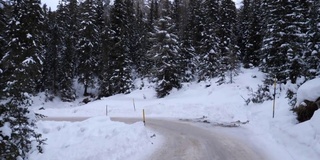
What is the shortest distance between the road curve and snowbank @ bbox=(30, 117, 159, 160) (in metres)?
0.72

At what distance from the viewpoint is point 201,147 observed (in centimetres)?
1159

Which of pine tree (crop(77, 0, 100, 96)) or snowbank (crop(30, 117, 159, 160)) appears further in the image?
pine tree (crop(77, 0, 100, 96))

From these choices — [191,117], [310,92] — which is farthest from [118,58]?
[310,92]

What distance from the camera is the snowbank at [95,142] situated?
10.4 m

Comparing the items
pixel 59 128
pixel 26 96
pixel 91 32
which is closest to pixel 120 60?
pixel 91 32

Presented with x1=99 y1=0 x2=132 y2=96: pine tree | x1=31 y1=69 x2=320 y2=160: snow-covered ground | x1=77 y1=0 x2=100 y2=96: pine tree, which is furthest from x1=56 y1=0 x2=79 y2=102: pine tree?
x1=31 y1=69 x2=320 y2=160: snow-covered ground

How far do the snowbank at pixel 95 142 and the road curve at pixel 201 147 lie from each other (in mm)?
717

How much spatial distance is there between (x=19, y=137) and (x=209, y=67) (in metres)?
34.7

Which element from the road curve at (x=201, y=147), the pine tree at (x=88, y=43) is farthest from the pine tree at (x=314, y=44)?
the pine tree at (x=88, y=43)

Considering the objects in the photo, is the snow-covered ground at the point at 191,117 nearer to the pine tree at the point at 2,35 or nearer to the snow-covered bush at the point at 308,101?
the snow-covered bush at the point at 308,101

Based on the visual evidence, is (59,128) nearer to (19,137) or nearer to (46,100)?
(19,137)

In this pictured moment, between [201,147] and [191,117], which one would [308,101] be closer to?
[201,147]

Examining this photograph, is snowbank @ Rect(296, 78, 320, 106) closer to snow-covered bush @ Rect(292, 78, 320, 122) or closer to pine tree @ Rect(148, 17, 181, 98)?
snow-covered bush @ Rect(292, 78, 320, 122)

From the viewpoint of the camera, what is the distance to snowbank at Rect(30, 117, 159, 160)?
34.0ft
